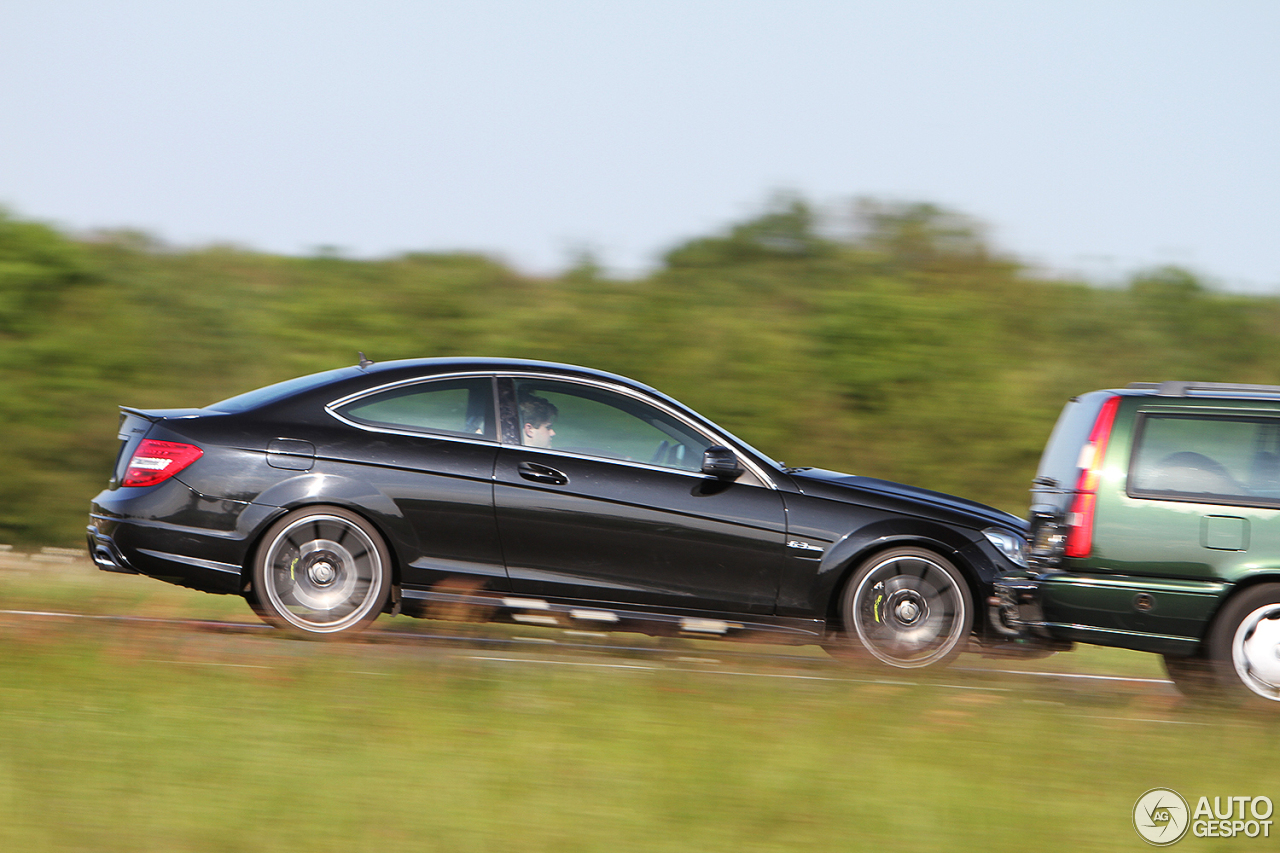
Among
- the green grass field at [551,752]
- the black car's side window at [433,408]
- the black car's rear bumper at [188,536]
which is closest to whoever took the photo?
the green grass field at [551,752]

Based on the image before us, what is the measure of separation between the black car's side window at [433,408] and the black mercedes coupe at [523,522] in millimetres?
11

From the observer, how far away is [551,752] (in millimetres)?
4836

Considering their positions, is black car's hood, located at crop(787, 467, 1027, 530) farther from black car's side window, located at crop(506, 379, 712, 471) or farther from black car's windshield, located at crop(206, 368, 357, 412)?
black car's windshield, located at crop(206, 368, 357, 412)

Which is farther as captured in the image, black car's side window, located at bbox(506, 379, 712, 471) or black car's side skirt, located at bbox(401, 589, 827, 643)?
black car's side window, located at bbox(506, 379, 712, 471)

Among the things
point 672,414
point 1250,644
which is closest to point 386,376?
point 672,414

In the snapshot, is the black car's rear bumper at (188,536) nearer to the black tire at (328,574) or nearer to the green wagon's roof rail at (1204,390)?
the black tire at (328,574)

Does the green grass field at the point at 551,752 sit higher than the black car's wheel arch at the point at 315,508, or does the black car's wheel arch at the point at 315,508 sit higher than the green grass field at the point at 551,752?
the black car's wheel arch at the point at 315,508

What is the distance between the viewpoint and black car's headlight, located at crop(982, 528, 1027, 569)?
7.04 metres

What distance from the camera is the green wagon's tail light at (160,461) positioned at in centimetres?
668

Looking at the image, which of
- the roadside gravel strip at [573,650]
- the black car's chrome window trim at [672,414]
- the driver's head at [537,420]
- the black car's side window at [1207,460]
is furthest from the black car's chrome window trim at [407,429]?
the black car's side window at [1207,460]

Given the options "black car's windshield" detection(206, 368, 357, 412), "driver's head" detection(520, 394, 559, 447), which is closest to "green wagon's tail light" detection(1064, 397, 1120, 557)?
"driver's head" detection(520, 394, 559, 447)

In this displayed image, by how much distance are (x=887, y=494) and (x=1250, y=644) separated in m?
1.95

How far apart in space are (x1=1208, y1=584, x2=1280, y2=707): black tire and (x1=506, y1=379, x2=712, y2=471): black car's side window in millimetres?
2679

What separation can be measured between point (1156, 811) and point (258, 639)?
13.7 feet
